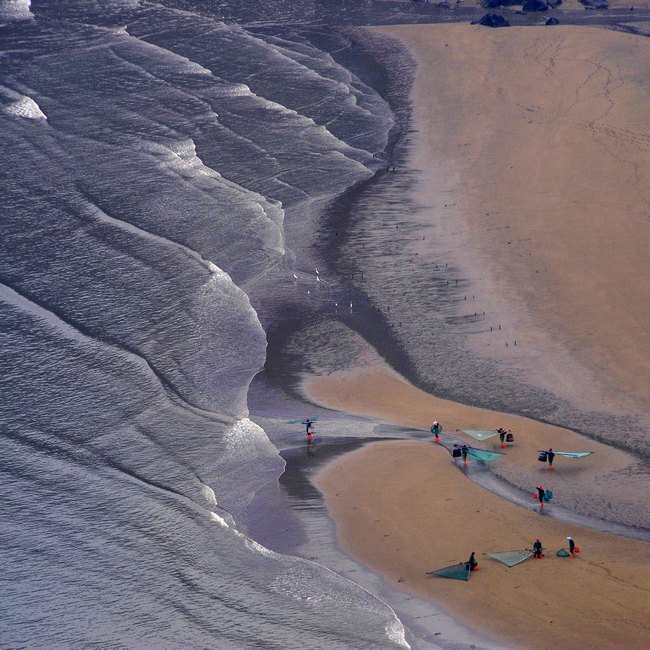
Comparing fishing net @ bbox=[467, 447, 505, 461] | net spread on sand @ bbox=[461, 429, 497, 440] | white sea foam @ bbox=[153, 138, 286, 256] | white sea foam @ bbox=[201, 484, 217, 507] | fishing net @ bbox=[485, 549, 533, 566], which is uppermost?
fishing net @ bbox=[485, 549, 533, 566]

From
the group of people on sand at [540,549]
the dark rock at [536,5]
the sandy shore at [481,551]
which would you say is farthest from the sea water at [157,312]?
the dark rock at [536,5]

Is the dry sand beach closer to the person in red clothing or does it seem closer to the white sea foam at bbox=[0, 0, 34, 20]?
the person in red clothing

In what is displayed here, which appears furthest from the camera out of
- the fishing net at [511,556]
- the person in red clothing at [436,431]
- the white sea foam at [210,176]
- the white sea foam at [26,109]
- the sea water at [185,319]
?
the white sea foam at [26,109]

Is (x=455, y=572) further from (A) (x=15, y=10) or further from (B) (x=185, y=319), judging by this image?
(A) (x=15, y=10)

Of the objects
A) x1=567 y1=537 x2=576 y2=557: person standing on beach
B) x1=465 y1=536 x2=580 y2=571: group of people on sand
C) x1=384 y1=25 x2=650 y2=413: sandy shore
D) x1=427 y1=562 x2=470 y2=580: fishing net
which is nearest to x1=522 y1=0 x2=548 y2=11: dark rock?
x1=384 y1=25 x2=650 y2=413: sandy shore

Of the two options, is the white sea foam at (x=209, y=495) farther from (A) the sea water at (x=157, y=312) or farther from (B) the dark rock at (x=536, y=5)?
(B) the dark rock at (x=536, y=5)
